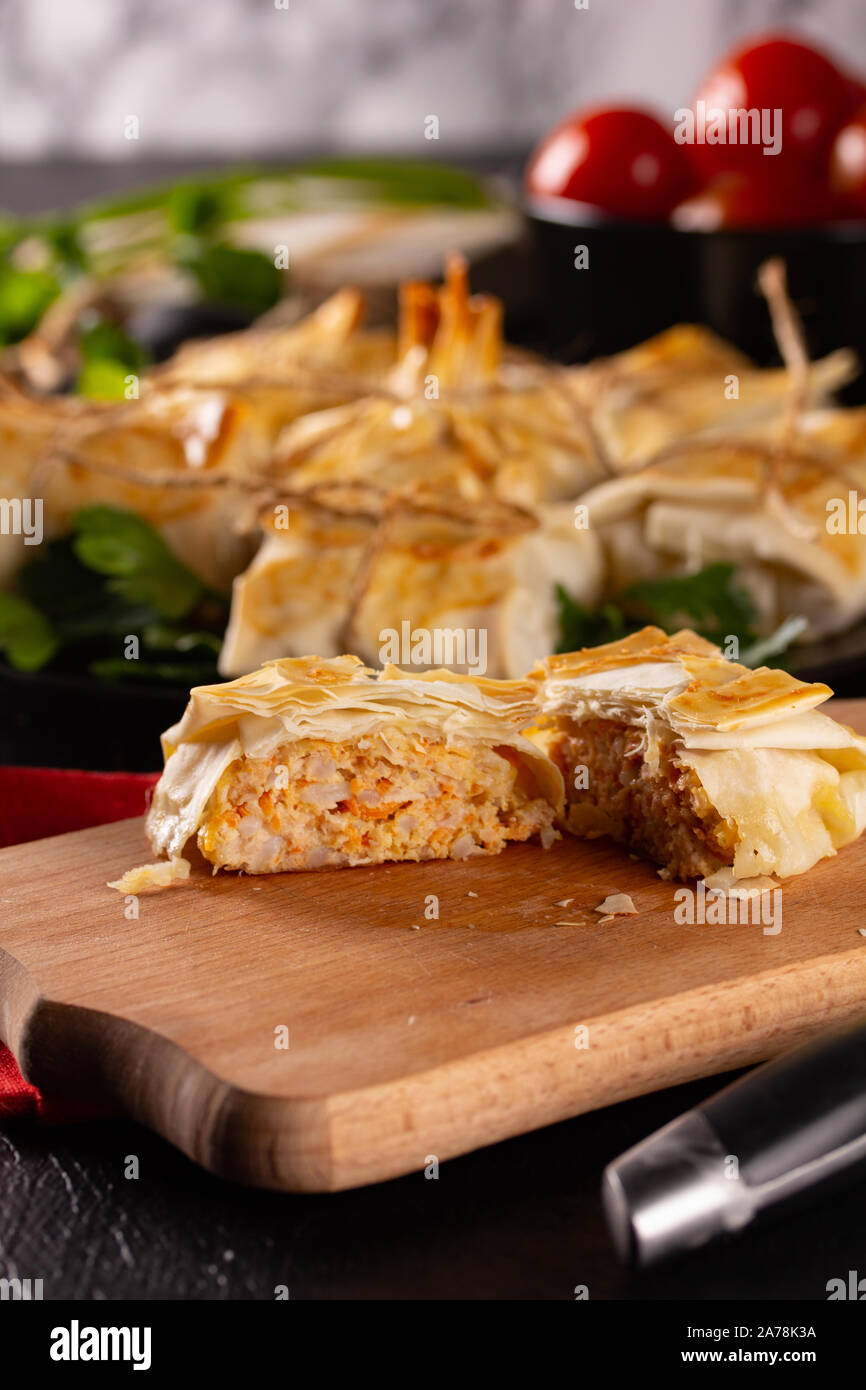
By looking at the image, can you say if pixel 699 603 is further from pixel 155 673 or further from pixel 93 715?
pixel 93 715

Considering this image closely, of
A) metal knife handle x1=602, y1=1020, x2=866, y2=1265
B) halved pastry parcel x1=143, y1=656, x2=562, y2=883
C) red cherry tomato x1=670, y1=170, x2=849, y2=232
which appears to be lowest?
metal knife handle x1=602, y1=1020, x2=866, y2=1265

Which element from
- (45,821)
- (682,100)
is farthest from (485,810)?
(682,100)

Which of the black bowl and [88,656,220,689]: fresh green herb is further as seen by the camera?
the black bowl

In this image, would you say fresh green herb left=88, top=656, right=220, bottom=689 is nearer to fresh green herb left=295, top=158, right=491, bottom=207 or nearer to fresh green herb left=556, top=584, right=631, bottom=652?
fresh green herb left=556, top=584, right=631, bottom=652

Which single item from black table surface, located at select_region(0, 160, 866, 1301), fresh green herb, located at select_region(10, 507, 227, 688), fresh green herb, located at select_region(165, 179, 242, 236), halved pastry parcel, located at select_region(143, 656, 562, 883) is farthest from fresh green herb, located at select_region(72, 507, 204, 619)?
fresh green herb, located at select_region(165, 179, 242, 236)

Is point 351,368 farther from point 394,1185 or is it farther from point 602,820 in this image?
point 394,1185

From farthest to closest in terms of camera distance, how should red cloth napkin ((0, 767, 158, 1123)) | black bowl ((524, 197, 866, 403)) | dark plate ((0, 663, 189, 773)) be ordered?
black bowl ((524, 197, 866, 403)), dark plate ((0, 663, 189, 773)), red cloth napkin ((0, 767, 158, 1123))
